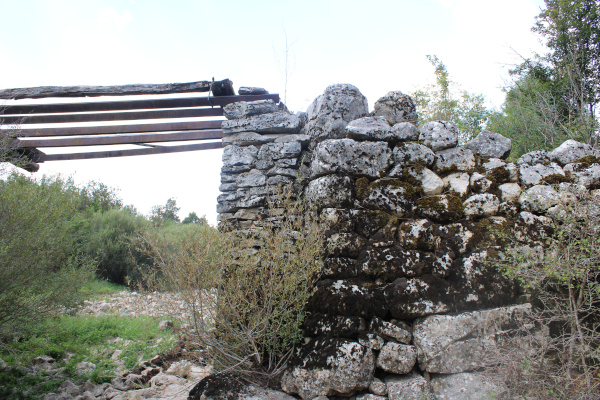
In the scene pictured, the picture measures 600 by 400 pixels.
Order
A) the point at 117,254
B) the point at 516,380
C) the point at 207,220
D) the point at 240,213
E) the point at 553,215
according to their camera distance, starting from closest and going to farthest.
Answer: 1. the point at 516,380
2. the point at 553,215
3. the point at 207,220
4. the point at 240,213
5. the point at 117,254

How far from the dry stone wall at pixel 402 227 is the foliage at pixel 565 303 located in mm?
148

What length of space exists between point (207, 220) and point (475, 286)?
2347 millimetres

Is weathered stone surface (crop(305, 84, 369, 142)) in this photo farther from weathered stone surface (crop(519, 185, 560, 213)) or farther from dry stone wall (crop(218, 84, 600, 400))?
weathered stone surface (crop(519, 185, 560, 213))

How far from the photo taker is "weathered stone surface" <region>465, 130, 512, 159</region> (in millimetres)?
3346

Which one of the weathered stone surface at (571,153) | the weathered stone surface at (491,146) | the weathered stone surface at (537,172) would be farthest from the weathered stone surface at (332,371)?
the weathered stone surface at (571,153)

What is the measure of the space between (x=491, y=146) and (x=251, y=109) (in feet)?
8.40

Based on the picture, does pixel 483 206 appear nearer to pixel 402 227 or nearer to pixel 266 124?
pixel 402 227

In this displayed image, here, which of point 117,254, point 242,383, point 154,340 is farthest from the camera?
point 117,254

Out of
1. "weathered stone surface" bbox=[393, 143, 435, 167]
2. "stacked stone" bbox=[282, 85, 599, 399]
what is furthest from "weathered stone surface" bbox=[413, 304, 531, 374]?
"weathered stone surface" bbox=[393, 143, 435, 167]

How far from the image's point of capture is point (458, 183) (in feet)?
10.5

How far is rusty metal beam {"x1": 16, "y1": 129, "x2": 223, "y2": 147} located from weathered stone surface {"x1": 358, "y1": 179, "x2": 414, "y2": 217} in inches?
97.6

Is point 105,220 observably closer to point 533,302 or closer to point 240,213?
point 240,213

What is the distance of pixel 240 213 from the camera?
3570mm

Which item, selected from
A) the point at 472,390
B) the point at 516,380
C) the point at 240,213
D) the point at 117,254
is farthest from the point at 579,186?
the point at 117,254
